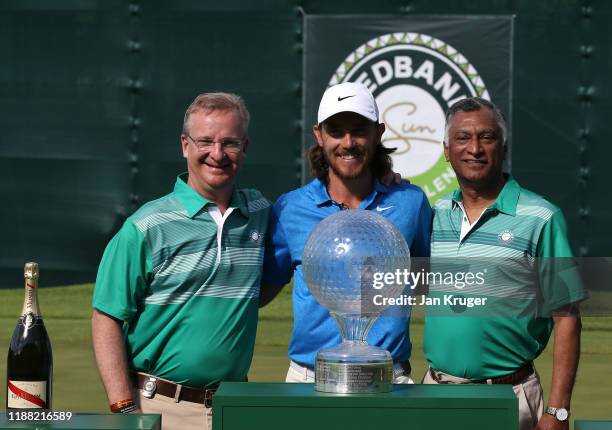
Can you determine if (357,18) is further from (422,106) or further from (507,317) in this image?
(507,317)

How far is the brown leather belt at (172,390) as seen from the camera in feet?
8.77

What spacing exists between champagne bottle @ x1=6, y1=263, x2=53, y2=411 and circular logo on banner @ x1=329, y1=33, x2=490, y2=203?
4.44 meters

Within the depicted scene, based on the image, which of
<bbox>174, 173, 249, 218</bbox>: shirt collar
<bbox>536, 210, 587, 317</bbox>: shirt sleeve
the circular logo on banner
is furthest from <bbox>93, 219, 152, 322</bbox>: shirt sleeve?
the circular logo on banner

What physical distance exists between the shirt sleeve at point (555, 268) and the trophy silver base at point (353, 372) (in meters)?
0.81

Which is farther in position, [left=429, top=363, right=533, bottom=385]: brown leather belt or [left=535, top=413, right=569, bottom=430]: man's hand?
[left=429, top=363, right=533, bottom=385]: brown leather belt

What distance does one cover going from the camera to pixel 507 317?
2.78 m

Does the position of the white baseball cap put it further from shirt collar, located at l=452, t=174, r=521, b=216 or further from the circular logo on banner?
the circular logo on banner

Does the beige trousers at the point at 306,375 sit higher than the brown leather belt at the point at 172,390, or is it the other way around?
the beige trousers at the point at 306,375

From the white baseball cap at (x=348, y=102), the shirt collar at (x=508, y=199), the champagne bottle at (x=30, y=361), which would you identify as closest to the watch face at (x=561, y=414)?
the shirt collar at (x=508, y=199)

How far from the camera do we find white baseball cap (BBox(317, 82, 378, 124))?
263 centimetres

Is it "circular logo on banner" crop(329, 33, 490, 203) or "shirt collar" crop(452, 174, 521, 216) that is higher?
"circular logo on banner" crop(329, 33, 490, 203)

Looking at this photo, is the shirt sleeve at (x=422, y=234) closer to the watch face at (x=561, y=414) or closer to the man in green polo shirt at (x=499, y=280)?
the man in green polo shirt at (x=499, y=280)

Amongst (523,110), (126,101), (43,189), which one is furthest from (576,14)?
(43,189)

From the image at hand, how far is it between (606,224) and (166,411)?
428 cm
